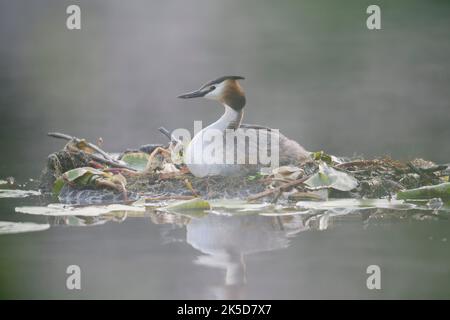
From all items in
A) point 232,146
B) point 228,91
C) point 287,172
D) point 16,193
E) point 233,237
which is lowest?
point 233,237

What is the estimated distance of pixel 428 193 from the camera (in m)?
3.82

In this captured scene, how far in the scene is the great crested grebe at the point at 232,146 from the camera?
404 centimetres

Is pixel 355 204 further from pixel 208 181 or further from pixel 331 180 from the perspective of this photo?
pixel 208 181

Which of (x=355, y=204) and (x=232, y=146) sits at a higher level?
(x=232, y=146)

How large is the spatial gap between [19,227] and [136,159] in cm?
148

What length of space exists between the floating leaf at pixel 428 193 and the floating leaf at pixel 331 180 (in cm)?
28

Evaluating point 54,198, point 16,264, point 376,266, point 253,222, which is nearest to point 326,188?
point 253,222

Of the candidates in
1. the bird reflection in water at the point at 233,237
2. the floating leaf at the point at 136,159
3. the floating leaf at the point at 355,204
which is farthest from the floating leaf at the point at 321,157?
the floating leaf at the point at 136,159

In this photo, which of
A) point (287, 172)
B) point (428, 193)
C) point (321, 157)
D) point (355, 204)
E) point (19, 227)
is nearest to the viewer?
point (19, 227)

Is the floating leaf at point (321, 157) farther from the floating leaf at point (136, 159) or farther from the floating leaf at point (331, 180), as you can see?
the floating leaf at point (136, 159)

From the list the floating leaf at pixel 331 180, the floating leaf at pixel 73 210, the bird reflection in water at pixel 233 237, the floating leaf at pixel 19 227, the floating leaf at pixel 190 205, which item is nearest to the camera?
the bird reflection in water at pixel 233 237

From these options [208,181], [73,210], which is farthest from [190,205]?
[73,210]

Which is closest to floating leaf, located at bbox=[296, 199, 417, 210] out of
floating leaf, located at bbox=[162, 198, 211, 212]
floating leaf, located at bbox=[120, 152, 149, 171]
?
floating leaf, located at bbox=[162, 198, 211, 212]

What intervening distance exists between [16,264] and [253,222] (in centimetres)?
108
